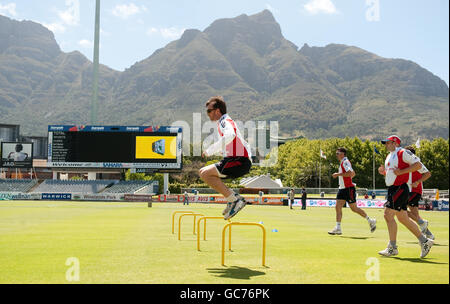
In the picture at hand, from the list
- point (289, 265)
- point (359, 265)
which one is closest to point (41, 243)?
point (289, 265)

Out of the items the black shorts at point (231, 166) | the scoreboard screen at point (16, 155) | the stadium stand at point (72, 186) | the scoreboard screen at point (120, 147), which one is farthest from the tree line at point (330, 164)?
the black shorts at point (231, 166)

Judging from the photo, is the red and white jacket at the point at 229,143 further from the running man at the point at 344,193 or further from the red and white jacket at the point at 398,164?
the running man at the point at 344,193

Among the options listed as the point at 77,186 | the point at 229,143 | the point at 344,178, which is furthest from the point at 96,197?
the point at 229,143

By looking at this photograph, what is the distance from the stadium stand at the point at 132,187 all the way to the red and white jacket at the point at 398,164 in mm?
53638

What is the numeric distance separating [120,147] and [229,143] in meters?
49.1

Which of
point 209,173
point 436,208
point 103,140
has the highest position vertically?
point 103,140

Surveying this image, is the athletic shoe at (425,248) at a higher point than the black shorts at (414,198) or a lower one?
lower

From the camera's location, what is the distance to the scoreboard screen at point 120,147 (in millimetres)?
54000

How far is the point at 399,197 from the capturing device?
797 centimetres

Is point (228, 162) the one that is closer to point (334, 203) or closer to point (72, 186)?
point (334, 203)

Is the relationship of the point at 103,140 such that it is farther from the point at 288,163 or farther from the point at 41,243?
the point at 288,163

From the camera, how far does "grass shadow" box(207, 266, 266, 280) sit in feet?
18.8

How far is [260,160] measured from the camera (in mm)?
113750
